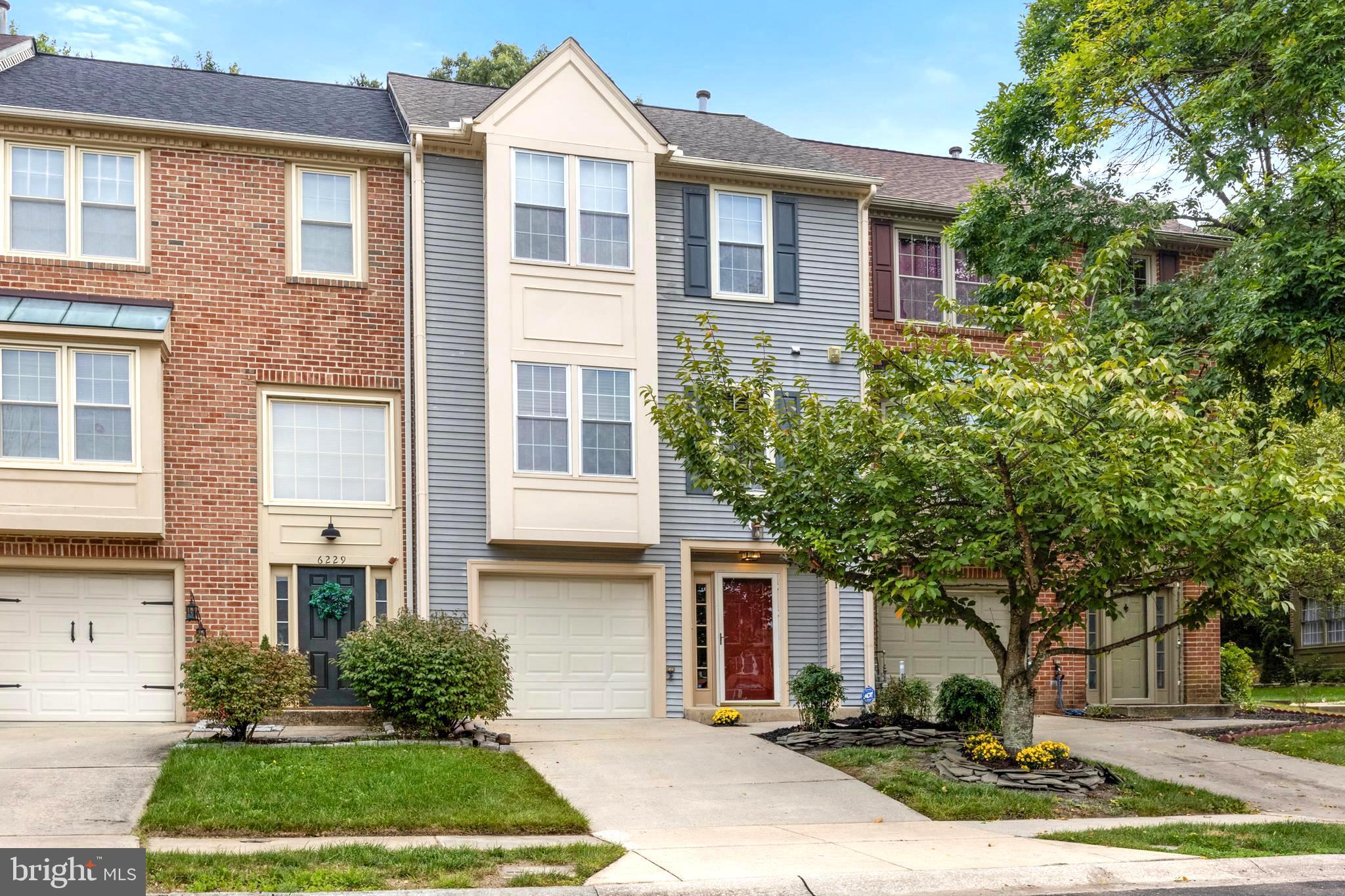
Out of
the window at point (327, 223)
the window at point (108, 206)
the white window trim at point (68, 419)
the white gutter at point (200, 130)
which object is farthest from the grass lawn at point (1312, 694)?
the window at point (108, 206)

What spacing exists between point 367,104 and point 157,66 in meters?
3.25

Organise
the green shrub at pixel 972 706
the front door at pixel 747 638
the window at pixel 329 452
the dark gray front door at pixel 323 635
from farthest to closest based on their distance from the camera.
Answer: the front door at pixel 747 638 → the window at pixel 329 452 → the dark gray front door at pixel 323 635 → the green shrub at pixel 972 706

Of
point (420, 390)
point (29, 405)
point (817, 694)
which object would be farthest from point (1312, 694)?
point (29, 405)

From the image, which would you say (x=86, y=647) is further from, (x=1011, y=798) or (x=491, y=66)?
(x=491, y=66)

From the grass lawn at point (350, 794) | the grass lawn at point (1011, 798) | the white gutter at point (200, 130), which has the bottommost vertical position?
the grass lawn at point (1011, 798)

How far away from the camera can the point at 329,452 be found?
1791cm

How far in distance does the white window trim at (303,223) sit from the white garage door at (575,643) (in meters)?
4.67

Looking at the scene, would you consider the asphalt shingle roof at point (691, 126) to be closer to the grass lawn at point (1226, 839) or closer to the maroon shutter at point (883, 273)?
the maroon shutter at point (883, 273)

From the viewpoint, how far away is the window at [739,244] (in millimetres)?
19688

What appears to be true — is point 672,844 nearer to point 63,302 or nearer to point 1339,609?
point 63,302

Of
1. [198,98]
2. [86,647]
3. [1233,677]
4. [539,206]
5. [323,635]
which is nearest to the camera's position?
[86,647]

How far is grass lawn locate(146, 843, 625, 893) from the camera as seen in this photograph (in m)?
8.51

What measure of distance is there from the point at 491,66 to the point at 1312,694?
24.9 m

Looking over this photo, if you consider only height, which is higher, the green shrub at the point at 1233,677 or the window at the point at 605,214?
the window at the point at 605,214
